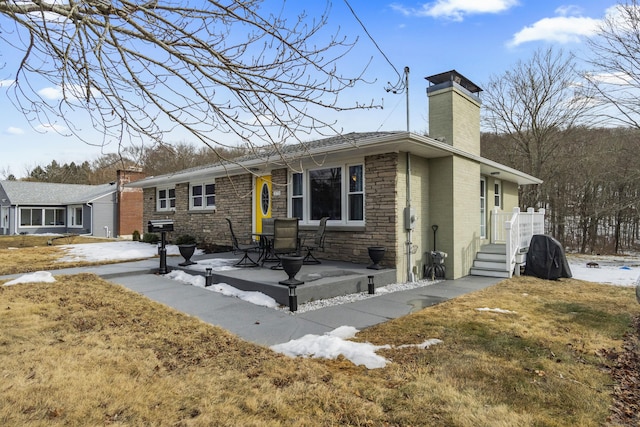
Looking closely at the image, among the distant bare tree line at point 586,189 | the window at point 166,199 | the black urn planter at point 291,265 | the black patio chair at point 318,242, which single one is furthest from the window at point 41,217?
the distant bare tree line at point 586,189

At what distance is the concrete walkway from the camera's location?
4469 mm

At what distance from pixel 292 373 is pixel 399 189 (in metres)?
5.26

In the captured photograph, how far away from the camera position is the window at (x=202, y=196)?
12.9 metres

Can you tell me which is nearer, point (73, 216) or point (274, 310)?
point (274, 310)

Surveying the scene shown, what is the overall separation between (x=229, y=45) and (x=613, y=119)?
15057 millimetres

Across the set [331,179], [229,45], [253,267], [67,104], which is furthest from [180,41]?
[331,179]

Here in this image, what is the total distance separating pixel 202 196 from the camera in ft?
42.9

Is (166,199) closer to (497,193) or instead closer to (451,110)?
(451,110)

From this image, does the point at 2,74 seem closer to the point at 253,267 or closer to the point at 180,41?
the point at 180,41

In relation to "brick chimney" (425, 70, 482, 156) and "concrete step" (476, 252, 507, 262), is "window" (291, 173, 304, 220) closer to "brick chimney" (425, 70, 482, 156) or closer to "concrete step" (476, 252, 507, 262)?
"brick chimney" (425, 70, 482, 156)

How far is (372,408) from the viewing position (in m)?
2.52

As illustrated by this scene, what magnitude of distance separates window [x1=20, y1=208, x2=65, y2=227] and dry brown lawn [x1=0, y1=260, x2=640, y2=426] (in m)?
28.8

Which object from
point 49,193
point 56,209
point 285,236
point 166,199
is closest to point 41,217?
point 56,209

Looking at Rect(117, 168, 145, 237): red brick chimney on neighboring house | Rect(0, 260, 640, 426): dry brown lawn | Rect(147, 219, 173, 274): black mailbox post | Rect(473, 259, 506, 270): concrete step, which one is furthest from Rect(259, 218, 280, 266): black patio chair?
Rect(117, 168, 145, 237): red brick chimney on neighboring house
